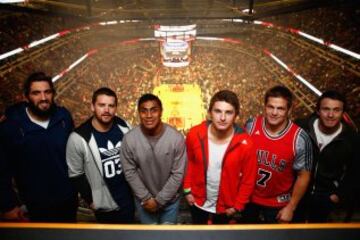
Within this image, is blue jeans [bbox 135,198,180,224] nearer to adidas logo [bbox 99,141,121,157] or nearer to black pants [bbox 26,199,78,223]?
adidas logo [bbox 99,141,121,157]

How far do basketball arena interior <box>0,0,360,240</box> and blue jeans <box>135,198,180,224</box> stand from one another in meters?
0.65

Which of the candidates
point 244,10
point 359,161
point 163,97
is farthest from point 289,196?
point 163,97

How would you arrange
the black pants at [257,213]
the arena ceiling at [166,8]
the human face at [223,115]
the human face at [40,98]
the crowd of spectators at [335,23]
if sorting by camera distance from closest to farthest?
the human face at [223,115], the human face at [40,98], the black pants at [257,213], the crowd of spectators at [335,23], the arena ceiling at [166,8]

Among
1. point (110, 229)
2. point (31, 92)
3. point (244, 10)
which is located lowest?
point (110, 229)

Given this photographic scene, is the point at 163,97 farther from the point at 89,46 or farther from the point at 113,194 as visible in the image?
the point at 113,194

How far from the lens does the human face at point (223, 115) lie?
170 centimetres

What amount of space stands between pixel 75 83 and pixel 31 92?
513cm

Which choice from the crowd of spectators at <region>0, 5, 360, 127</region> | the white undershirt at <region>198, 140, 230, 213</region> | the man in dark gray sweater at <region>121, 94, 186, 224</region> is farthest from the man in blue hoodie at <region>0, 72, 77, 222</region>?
the crowd of spectators at <region>0, 5, 360, 127</region>

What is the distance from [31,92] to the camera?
1801 millimetres

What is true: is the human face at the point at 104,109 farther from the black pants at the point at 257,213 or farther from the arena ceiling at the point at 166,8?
the arena ceiling at the point at 166,8

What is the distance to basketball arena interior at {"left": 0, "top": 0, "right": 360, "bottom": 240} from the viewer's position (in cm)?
445

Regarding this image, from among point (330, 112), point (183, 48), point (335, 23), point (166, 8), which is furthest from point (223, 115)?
point (183, 48)

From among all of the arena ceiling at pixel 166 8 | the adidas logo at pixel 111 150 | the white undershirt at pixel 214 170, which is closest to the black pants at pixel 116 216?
the adidas logo at pixel 111 150

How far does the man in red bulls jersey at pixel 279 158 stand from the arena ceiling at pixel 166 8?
3487 mm
